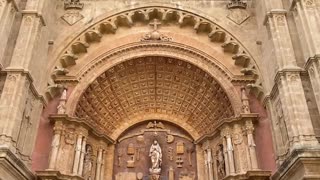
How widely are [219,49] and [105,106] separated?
13.8ft

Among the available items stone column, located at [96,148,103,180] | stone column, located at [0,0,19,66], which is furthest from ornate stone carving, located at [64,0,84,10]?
stone column, located at [96,148,103,180]

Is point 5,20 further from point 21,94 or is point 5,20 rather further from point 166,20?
point 166,20

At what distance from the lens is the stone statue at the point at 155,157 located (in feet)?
38.4

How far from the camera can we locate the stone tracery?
11.8m

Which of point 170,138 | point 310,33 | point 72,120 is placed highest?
point 310,33

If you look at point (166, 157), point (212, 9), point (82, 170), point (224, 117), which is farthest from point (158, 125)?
point (212, 9)

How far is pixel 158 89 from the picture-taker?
12977 millimetres

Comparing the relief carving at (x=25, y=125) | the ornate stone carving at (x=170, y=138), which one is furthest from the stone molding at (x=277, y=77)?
the relief carving at (x=25, y=125)

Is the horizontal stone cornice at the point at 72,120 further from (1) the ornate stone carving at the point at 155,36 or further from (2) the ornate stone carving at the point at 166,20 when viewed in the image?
(1) the ornate stone carving at the point at 155,36

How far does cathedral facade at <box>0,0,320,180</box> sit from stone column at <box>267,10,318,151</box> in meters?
0.03

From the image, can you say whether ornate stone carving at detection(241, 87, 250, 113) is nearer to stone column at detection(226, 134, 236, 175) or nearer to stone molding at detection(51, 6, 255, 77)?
stone column at detection(226, 134, 236, 175)

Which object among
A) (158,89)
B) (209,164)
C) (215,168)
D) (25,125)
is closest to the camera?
(25,125)

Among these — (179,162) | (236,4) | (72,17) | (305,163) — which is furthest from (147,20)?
(305,163)

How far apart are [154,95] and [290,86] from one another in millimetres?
5245
